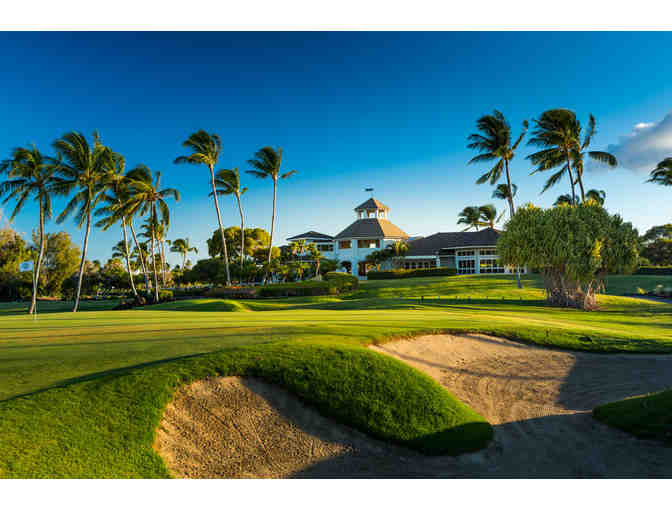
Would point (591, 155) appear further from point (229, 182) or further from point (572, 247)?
point (229, 182)

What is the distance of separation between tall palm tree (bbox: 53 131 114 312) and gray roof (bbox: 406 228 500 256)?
140 ft

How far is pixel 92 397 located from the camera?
19.8 feet

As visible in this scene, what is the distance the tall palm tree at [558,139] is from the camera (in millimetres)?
34406

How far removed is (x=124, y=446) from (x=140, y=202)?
37.5 meters

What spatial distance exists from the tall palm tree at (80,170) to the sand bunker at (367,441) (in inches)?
1254

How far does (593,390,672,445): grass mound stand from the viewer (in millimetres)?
6332

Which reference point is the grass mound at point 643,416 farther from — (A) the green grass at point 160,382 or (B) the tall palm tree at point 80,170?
(B) the tall palm tree at point 80,170

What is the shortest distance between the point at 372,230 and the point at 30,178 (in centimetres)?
4402

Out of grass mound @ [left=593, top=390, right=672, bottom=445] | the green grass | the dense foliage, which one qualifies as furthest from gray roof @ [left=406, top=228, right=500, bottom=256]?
grass mound @ [left=593, top=390, right=672, bottom=445]

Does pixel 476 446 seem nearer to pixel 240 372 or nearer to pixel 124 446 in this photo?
pixel 240 372

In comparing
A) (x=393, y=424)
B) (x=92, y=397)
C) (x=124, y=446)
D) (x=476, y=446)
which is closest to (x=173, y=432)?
(x=124, y=446)

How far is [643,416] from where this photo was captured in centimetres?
671

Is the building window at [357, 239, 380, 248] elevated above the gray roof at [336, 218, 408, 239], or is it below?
below

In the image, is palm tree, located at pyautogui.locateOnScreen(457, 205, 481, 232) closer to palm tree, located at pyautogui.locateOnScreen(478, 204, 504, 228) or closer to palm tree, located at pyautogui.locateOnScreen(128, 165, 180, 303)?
palm tree, located at pyautogui.locateOnScreen(478, 204, 504, 228)
